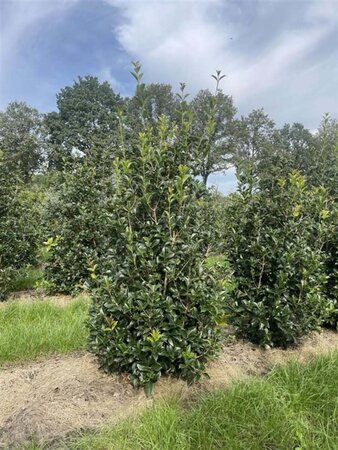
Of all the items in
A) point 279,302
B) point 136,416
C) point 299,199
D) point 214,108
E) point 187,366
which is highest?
point 214,108

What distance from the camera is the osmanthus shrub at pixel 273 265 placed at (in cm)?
311

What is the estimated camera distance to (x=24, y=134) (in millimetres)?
30859

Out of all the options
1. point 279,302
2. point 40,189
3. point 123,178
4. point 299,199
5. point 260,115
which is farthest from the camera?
point 260,115

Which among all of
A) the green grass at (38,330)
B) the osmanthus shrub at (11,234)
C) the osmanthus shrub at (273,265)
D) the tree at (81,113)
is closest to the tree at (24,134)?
the tree at (81,113)

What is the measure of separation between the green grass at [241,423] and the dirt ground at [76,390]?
0.18 metres

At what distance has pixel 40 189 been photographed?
13.8 metres

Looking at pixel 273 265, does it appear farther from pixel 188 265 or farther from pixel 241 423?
pixel 241 423

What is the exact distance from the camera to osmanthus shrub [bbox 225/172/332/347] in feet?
10.2

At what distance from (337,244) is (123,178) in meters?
2.28

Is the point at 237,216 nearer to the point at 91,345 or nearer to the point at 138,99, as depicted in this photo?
the point at 138,99

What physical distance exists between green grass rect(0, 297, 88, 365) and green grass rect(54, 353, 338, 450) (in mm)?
1435

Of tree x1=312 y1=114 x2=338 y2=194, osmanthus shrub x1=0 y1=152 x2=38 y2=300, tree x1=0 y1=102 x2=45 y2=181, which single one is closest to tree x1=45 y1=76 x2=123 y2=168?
tree x1=0 y1=102 x2=45 y2=181

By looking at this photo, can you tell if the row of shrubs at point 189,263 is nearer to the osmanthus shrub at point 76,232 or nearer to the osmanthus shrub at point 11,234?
the osmanthus shrub at point 76,232

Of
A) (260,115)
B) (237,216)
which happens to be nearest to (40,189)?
(237,216)
